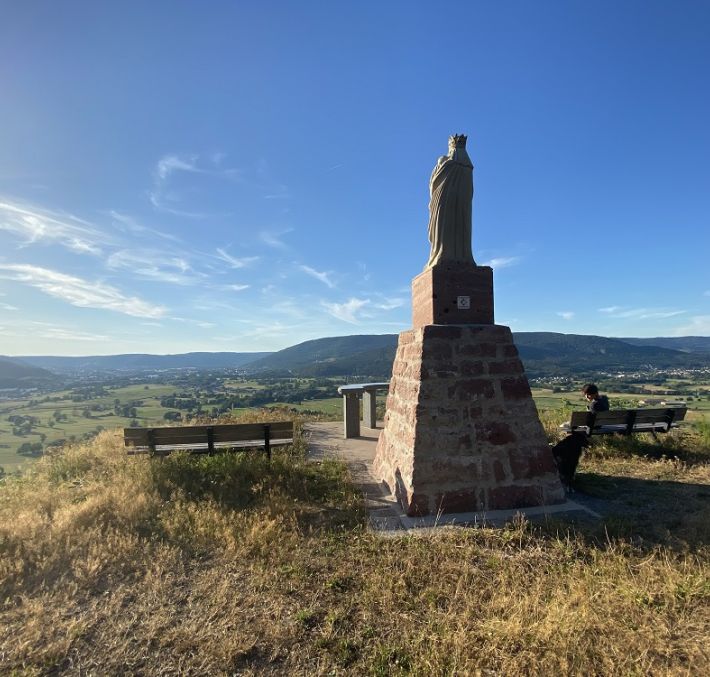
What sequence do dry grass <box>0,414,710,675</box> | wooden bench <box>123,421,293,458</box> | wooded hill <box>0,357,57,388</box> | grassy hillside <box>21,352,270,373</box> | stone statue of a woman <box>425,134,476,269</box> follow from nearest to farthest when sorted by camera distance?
dry grass <box>0,414,710,675</box>, stone statue of a woman <box>425,134,476,269</box>, wooden bench <box>123,421,293,458</box>, wooded hill <box>0,357,57,388</box>, grassy hillside <box>21,352,270,373</box>

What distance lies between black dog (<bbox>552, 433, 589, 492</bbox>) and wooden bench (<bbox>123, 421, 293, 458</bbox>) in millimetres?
3917

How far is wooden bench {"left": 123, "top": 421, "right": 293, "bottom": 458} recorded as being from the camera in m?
6.11

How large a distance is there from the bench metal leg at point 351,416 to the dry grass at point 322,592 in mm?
4279

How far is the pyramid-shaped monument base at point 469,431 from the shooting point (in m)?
4.76

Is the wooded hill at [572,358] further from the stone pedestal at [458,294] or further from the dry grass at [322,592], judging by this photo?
the dry grass at [322,592]

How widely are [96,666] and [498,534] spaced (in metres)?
3.28

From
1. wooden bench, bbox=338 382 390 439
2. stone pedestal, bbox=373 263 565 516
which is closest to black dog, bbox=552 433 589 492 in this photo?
stone pedestal, bbox=373 263 565 516

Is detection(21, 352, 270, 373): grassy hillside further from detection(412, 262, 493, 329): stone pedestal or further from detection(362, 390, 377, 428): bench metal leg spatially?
detection(412, 262, 493, 329): stone pedestal

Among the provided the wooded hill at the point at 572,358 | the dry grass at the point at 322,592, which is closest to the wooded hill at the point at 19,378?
the wooded hill at the point at 572,358

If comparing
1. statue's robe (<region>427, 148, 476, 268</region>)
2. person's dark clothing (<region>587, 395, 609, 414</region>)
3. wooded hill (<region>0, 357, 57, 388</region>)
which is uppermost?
statue's robe (<region>427, 148, 476, 268</region>)

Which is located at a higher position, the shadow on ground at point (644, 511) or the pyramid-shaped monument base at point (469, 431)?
the pyramid-shaped monument base at point (469, 431)

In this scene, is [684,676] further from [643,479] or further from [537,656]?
[643,479]

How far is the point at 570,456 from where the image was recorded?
564 centimetres

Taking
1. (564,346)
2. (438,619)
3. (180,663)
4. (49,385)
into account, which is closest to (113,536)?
(180,663)
